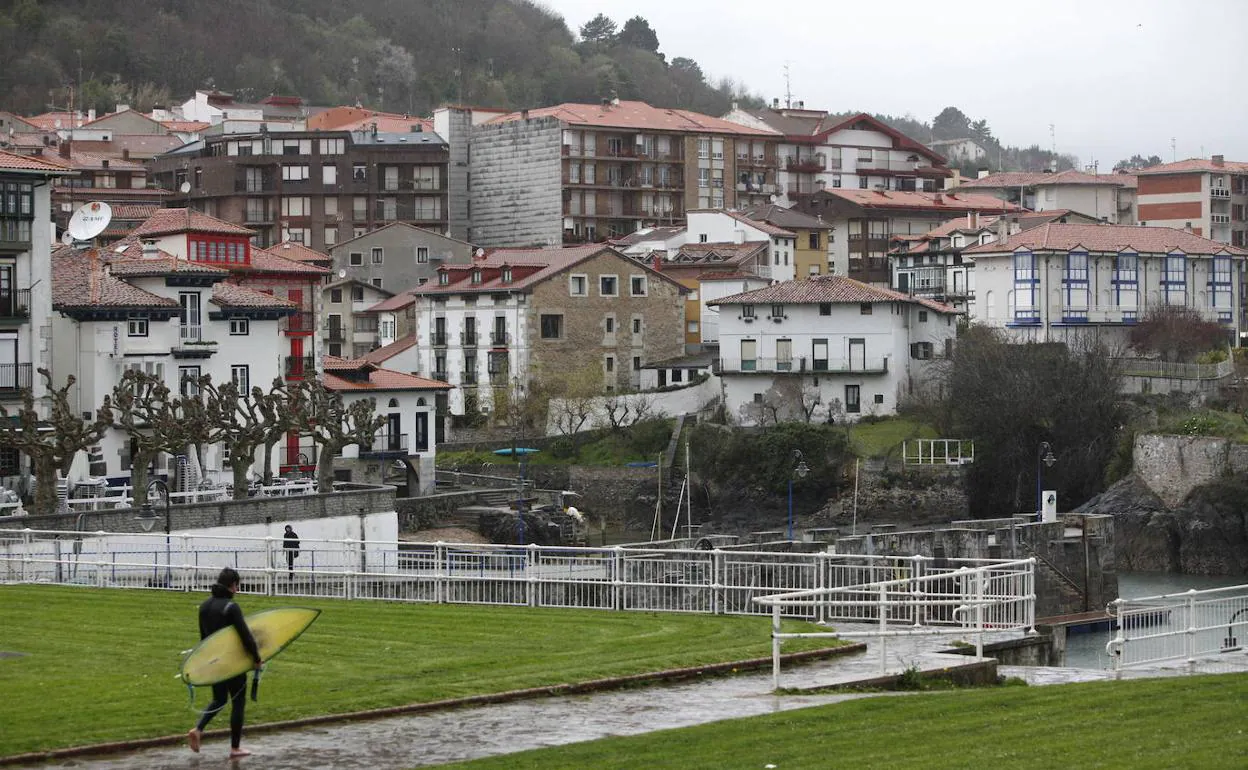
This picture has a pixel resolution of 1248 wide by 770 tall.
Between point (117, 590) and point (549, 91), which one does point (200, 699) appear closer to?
point (117, 590)

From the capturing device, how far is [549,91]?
641 feet

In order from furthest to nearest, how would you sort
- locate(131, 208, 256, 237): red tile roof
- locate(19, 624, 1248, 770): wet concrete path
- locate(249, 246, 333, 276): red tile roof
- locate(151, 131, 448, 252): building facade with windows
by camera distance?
locate(151, 131, 448, 252): building facade with windows
locate(249, 246, 333, 276): red tile roof
locate(131, 208, 256, 237): red tile roof
locate(19, 624, 1248, 770): wet concrete path

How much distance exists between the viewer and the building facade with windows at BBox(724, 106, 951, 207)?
473 ft

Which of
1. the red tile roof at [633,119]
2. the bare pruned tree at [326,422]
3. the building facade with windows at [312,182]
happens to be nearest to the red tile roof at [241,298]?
the bare pruned tree at [326,422]

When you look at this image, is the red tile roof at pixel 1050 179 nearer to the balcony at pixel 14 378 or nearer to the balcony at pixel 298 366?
the balcony at pixel 298 366

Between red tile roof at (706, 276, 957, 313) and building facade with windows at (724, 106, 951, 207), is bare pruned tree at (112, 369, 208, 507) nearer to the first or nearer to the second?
red tile roof at (706, 276, 957, 313)

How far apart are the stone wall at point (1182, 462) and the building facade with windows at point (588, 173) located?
52743 mm

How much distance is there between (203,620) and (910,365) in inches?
3107

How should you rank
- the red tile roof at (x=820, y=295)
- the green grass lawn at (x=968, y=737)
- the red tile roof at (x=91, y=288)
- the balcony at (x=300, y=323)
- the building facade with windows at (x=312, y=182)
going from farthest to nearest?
the building facade with windows at (x=312, y=182)
the red tile roof at (x=820, y=295)
the balcony at (x=300, y=323)
the red tile roof at (x=91, y=288)
the green grass lawn at (x=968, y=737)

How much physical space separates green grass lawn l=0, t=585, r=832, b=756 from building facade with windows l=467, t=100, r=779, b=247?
96171mm

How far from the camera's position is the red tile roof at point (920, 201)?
133625 mm

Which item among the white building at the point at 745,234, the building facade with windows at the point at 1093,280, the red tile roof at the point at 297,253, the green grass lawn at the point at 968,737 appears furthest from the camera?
the white building at the point at 745,234

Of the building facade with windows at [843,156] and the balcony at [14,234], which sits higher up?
the building facade with windows at [843,156]

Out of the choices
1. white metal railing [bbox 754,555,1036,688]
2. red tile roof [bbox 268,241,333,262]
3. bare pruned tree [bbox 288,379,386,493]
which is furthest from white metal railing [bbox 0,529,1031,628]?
red tile roof [bbox 268,241,333,262]
